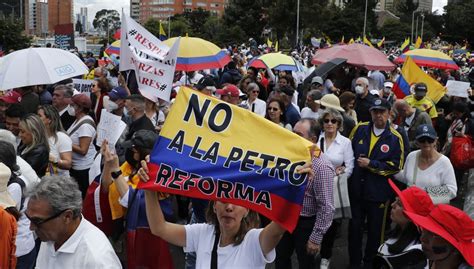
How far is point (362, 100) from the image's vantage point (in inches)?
343

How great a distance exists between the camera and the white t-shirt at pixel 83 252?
9.34ft

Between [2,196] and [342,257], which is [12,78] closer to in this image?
[2,196]

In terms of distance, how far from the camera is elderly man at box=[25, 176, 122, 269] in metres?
2.87

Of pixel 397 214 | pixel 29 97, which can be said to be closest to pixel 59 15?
pixel 29 97

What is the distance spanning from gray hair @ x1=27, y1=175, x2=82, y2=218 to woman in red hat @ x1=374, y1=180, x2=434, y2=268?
1.89 meters

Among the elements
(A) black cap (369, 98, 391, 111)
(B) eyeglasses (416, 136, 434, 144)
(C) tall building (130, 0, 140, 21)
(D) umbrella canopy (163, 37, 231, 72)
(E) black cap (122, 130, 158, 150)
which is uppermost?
(C) tall building (130, 0, 140, 21)

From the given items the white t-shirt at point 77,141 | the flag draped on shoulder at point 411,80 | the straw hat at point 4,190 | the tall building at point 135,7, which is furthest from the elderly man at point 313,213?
the tall building at point 135,7

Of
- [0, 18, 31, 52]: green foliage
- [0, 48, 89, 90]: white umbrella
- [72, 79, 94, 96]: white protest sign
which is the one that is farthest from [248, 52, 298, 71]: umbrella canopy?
[0, 18, 31, 52]: green foliage

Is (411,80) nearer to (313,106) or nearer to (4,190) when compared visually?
(313,106)

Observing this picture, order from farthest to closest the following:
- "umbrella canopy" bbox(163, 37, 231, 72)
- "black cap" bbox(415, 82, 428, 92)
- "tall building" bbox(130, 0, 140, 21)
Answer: "tall building" bbox(130, 0, 140, 21) → "umbrella canopy" bbox(163, 37, 231, 72) → "black cap" bbox(415, 82, 428, 92)

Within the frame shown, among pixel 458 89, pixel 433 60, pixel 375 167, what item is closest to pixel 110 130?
pixel 375 167

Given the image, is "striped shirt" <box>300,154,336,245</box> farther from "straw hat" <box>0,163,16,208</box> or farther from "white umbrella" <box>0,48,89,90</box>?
"white umbrella" <box>0,48,89,90</box>

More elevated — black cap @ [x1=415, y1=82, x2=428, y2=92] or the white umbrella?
the white umbrella

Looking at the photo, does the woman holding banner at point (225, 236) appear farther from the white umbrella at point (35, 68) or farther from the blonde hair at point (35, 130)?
the white umbrella at point (35, 68)
